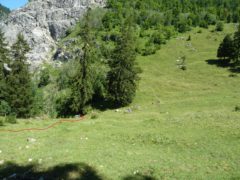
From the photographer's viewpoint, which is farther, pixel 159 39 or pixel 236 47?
pixel 159 39

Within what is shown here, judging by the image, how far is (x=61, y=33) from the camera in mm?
150250

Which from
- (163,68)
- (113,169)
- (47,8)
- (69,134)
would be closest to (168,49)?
(163,68)

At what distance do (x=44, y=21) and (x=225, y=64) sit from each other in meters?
122

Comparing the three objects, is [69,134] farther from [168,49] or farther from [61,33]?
[61,33]

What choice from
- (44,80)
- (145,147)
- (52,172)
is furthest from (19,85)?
(44,80)

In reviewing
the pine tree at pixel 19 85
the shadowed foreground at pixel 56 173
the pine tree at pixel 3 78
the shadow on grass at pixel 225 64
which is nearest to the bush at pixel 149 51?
the shadow on grass at pixel 225 64

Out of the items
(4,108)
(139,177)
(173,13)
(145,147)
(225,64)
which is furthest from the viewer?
(173,13)

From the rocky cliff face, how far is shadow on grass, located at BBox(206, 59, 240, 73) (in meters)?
92.9

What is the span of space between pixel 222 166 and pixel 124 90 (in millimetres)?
32524

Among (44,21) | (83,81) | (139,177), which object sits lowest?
(139,177)

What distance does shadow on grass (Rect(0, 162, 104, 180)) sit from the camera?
1365cm

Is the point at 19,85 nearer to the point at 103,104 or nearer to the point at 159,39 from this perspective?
the point at 103,104

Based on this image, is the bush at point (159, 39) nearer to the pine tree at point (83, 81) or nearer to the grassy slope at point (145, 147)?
the pine tree at point (83, 81)

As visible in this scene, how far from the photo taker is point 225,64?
227 feet
